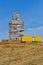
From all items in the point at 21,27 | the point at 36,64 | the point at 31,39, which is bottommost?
the point at 36,64

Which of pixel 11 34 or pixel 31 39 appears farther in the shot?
pixel 11 34

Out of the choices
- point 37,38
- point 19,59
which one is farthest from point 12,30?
point 19,59

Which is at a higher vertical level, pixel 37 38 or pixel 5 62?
pixel 37 38

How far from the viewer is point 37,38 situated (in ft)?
191

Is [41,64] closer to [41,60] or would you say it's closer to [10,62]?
[41,60]

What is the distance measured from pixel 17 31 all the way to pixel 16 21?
503cm

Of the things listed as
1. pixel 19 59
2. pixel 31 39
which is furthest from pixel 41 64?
pixel 31 39

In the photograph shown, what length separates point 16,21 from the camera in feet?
237

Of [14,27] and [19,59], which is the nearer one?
[19,59]

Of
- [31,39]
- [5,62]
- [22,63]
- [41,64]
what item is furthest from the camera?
[31,39]

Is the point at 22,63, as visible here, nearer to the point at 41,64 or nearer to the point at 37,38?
the point at 41,64

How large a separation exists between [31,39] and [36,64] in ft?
120

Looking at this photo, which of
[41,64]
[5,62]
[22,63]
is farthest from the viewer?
[5,62]

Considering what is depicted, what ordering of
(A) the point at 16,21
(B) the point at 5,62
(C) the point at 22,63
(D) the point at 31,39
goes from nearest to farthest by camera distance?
(C) the point at 22,63, (B) the point at 5,62, (D) the point at 31,39, (A) the point at 16,21
